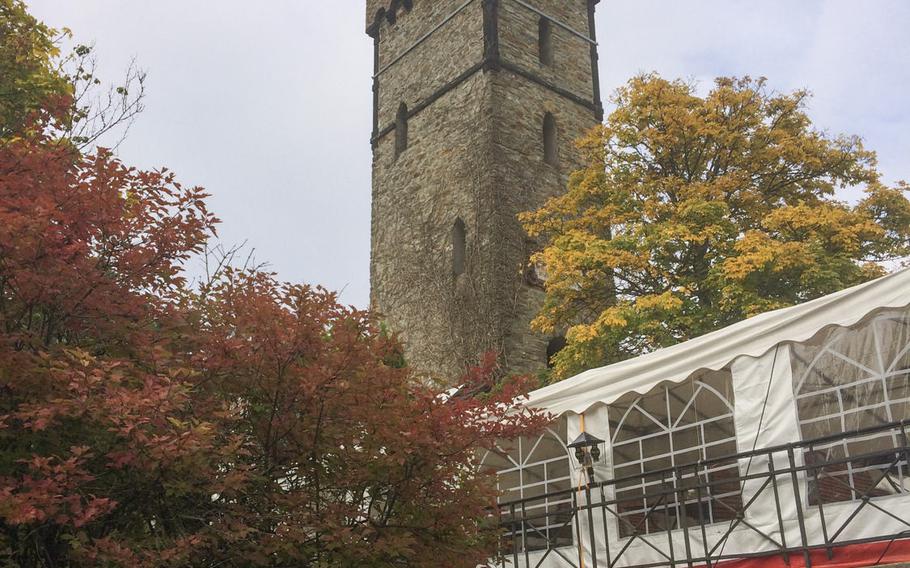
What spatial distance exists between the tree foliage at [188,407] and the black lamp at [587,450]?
94.9 inches

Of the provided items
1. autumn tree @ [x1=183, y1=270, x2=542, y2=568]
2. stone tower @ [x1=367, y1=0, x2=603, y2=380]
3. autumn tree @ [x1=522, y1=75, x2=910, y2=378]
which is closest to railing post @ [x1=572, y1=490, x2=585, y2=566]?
autumn tree @ [x1=183, y1=270, x2=542, y2=568]

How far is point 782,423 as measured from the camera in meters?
7.70

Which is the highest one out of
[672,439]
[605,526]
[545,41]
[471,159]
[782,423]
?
[545,41]

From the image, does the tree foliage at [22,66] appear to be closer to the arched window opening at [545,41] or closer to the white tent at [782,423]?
the white tent at [782,423]

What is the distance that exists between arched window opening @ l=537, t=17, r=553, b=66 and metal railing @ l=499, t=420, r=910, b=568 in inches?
614

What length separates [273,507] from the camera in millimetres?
6004

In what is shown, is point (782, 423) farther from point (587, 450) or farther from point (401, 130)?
point (401, 130)

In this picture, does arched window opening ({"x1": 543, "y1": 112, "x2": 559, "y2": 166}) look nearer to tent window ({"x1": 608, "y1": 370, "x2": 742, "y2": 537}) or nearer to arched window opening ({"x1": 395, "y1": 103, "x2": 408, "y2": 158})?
arched window opening ({"x1": 395, "y1": 103, "x2": 408, "y2": 158})

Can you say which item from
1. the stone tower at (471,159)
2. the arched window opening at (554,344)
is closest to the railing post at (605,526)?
the stone tower at (471,159)

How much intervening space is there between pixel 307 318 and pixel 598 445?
4.06m

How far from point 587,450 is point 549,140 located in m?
14.3

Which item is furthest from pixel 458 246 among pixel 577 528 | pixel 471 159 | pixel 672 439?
pixel 577 528

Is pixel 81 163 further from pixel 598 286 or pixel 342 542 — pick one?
pixel 598 286

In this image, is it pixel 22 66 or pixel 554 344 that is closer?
pixel 22 66
